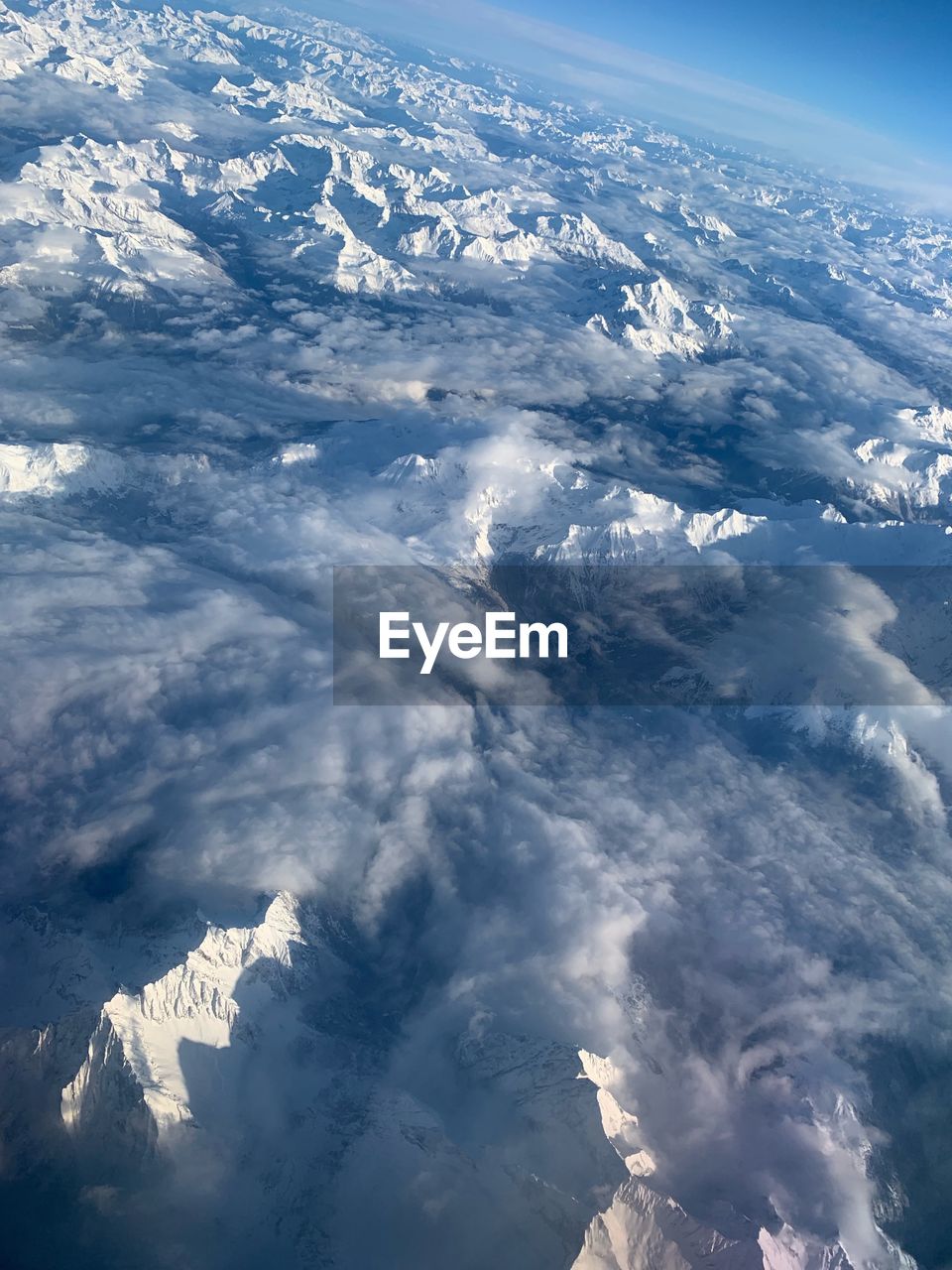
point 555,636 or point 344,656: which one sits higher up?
point 344,656

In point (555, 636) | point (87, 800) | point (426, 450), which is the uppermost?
point (426, 450)

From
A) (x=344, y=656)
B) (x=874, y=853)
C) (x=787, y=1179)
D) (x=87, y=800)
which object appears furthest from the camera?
(x=344, y=656)

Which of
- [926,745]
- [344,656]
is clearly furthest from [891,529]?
[344,656]

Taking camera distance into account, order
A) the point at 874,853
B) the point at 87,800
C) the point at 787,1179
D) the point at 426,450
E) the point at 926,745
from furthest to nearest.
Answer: the point at 426,450 < the point at 926,745 < the point at 874,853 < the point at 87,800 < the point at 787,1179

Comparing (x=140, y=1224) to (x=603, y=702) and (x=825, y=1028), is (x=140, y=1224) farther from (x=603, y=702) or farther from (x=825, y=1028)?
(x=603, y=702)

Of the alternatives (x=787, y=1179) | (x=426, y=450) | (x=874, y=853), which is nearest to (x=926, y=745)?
(x=874, y=853)

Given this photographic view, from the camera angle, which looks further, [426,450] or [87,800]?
[426,450]

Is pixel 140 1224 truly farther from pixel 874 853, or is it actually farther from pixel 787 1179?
pixel 874 853

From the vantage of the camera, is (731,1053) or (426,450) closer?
(731,1053)

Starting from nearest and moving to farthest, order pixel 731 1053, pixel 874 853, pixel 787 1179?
pixel 787 1179, pixel 731 1053, pixel 874 853
